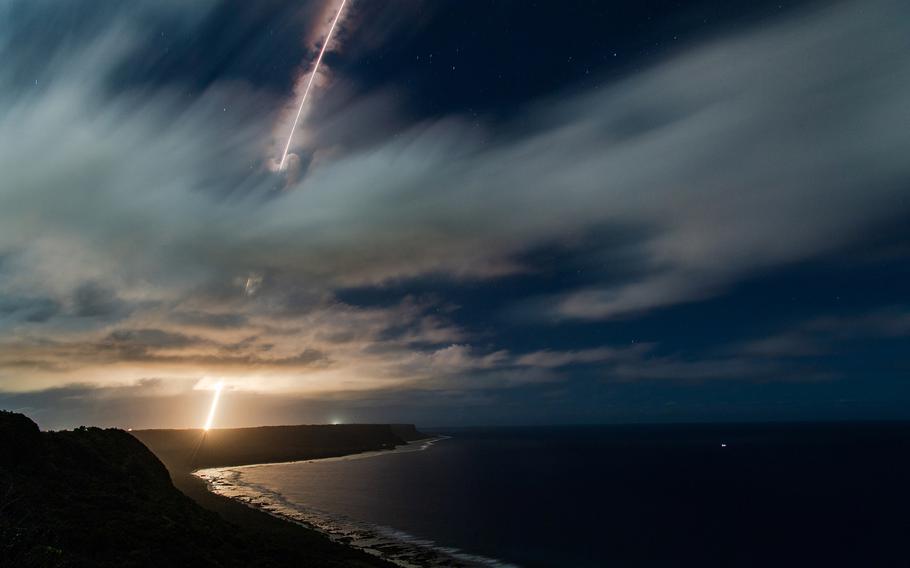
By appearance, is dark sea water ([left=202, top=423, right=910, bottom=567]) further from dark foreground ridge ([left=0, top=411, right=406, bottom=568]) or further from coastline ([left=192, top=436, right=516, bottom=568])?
dark foreground ridge ([left=0, top=411, right=406, bottom=568])

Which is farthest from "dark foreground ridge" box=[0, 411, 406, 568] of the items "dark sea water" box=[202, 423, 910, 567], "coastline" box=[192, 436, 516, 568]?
"dark sea water" box=[202, 423, 910, 567]

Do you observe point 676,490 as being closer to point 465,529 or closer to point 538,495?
point 538,495

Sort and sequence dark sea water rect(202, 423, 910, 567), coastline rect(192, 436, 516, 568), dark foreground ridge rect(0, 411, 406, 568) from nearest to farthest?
dark foreground ridge rect(0, 411, 406, 568) < coastline rect(192, 436, 516, 568) < dark sea water rect(202, 423, 910, 567)

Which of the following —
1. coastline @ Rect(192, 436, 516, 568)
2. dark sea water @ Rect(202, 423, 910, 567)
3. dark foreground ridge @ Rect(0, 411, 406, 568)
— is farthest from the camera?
dark sea water @ Rect(202, 423, 910, 567)

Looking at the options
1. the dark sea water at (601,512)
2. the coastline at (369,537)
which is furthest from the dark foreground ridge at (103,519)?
the dark sea water at (601,512)

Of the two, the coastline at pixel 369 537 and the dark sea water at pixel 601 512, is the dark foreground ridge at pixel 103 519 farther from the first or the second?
the dark sea water at pixel 601 512
